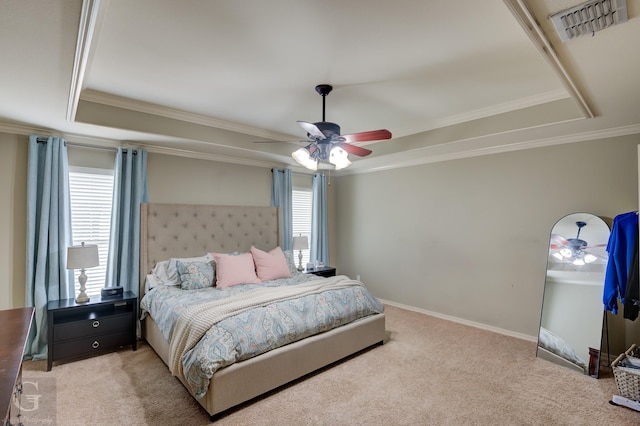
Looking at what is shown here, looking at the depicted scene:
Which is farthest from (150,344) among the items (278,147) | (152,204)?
(278,147)

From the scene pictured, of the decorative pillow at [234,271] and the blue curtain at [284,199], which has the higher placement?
the blue curtain at [284,199]

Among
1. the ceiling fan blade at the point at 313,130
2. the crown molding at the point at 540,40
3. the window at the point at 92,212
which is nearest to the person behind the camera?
the crown molding at the point at 540,40

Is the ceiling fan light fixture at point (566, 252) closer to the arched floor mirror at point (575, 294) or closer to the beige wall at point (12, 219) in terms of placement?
the arched floor mirror at point (575, 294)

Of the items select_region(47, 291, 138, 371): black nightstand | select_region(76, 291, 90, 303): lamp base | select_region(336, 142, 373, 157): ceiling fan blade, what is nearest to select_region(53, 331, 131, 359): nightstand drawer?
select_region(47, 291, 138, 371): black nightstand

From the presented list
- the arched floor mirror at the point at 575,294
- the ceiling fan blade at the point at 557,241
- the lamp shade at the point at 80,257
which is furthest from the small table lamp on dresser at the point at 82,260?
the ceiling fan blade at the point at 557,241

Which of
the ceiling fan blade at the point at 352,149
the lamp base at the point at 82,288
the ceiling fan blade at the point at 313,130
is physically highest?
the ceiling fan blade at the point at 313,130

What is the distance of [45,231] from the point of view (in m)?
3.24

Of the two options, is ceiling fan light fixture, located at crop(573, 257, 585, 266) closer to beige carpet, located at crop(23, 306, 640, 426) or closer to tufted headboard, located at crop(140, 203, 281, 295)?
beige carpet, located at crop(23, 306, 640, 426)

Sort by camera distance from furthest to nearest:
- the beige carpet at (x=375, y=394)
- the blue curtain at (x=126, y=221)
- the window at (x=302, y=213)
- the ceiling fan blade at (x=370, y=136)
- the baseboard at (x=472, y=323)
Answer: the window at (x=302, y=213) < the baseboard at (x=472, y=323) < the blue curtain at (x=126, y=221) < the ceiling fan blade at (x=370, y=136) < the beige carpet at (x=375, y=394)

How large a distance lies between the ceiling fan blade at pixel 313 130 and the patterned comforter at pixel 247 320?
153 cm

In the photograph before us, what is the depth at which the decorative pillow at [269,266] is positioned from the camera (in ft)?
13.4

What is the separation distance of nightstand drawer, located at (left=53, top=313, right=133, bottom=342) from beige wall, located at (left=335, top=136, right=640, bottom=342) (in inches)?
147

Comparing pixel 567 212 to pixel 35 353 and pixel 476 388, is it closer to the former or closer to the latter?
pixel 476 388

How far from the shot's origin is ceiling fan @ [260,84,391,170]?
2.72m
